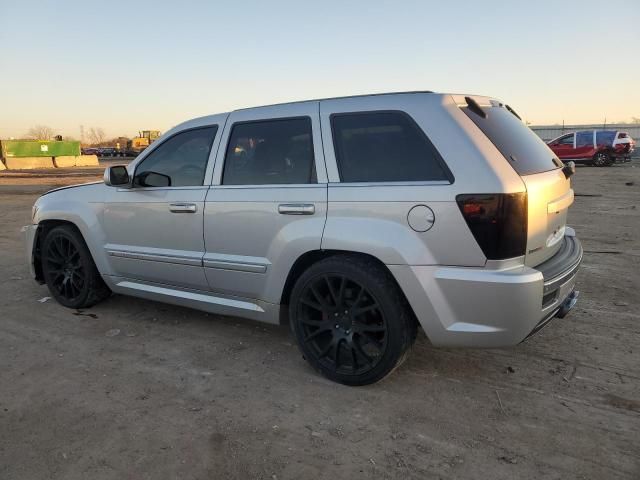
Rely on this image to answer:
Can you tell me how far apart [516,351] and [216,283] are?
7.58 feet

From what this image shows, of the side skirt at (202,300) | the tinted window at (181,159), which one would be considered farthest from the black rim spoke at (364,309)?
the tinted window at (181,159)

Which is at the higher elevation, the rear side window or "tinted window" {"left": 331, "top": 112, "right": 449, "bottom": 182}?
the rear side window

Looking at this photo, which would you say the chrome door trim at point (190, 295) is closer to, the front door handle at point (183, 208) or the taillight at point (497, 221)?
the front door handle at point (183, 208)

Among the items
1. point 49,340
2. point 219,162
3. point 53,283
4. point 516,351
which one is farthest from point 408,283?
point 53,283

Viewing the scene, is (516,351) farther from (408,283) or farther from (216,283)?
(216,283)

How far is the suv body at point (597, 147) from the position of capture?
23547 millimetres

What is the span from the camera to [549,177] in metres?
2.96

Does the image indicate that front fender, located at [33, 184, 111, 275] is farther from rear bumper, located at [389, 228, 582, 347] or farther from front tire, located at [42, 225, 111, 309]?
rear bumper, located at [389, 228, 582, 347]

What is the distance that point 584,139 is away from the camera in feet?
79.0

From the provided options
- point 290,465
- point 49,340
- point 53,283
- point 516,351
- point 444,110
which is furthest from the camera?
point 53,283

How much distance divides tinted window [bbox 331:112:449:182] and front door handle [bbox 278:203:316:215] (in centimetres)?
28

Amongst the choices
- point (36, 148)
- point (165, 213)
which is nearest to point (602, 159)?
point (165, 213)

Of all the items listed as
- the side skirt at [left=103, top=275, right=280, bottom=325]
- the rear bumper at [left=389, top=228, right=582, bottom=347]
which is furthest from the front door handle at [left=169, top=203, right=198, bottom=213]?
the rear bumper at [left=389, top=228, right=582, bottom=347]

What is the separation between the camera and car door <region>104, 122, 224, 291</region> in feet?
12.4
